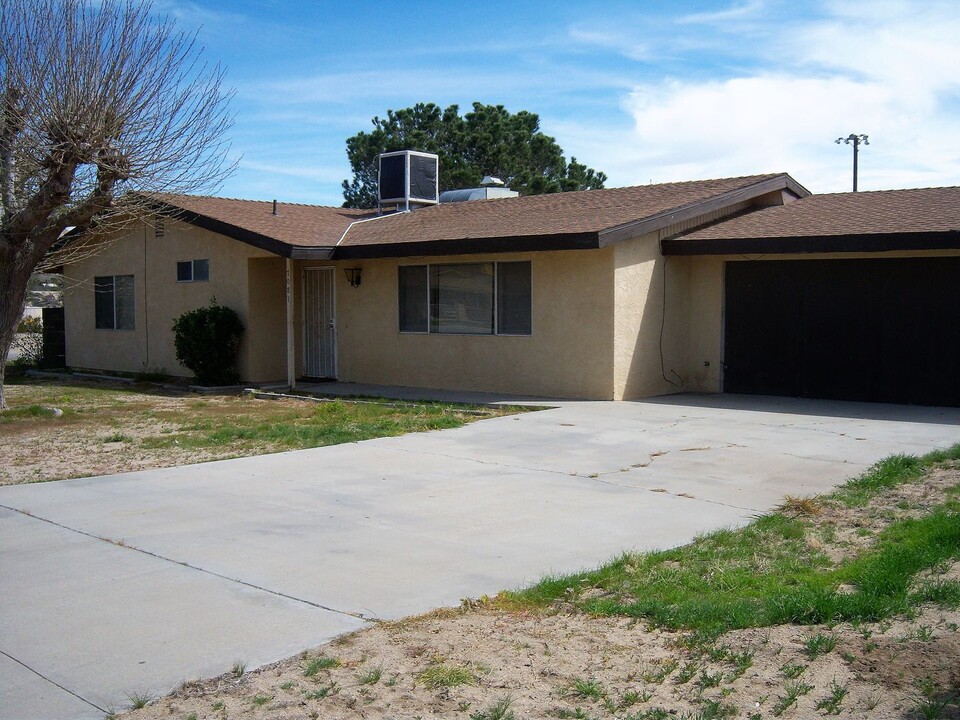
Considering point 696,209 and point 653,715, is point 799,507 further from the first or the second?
point 696,209

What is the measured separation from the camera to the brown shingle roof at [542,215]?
607 inches

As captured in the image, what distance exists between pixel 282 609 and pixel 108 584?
1258mm

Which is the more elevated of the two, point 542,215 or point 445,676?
point 542,215

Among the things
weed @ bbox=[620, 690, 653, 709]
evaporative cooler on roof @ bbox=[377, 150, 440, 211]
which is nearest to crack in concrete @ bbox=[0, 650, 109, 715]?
weed @ bbox=[620, 690, 653, 709]

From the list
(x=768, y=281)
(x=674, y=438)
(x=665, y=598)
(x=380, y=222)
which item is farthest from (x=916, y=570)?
(x=380, y=222)

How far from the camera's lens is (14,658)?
480 centimetres

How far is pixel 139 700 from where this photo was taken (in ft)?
14.0

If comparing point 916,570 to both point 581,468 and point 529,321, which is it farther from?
point 529,321

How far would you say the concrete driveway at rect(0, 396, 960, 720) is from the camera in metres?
4.96

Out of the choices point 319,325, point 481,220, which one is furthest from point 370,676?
point 319,325

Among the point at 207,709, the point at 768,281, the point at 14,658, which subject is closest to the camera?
the point at 207,709

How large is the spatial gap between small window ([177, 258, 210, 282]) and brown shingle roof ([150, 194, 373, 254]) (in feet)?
3.45

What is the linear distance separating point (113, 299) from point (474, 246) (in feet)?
33.9

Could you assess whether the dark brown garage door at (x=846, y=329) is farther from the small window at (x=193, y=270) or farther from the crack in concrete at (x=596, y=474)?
the small window at (x=193, y=270)
